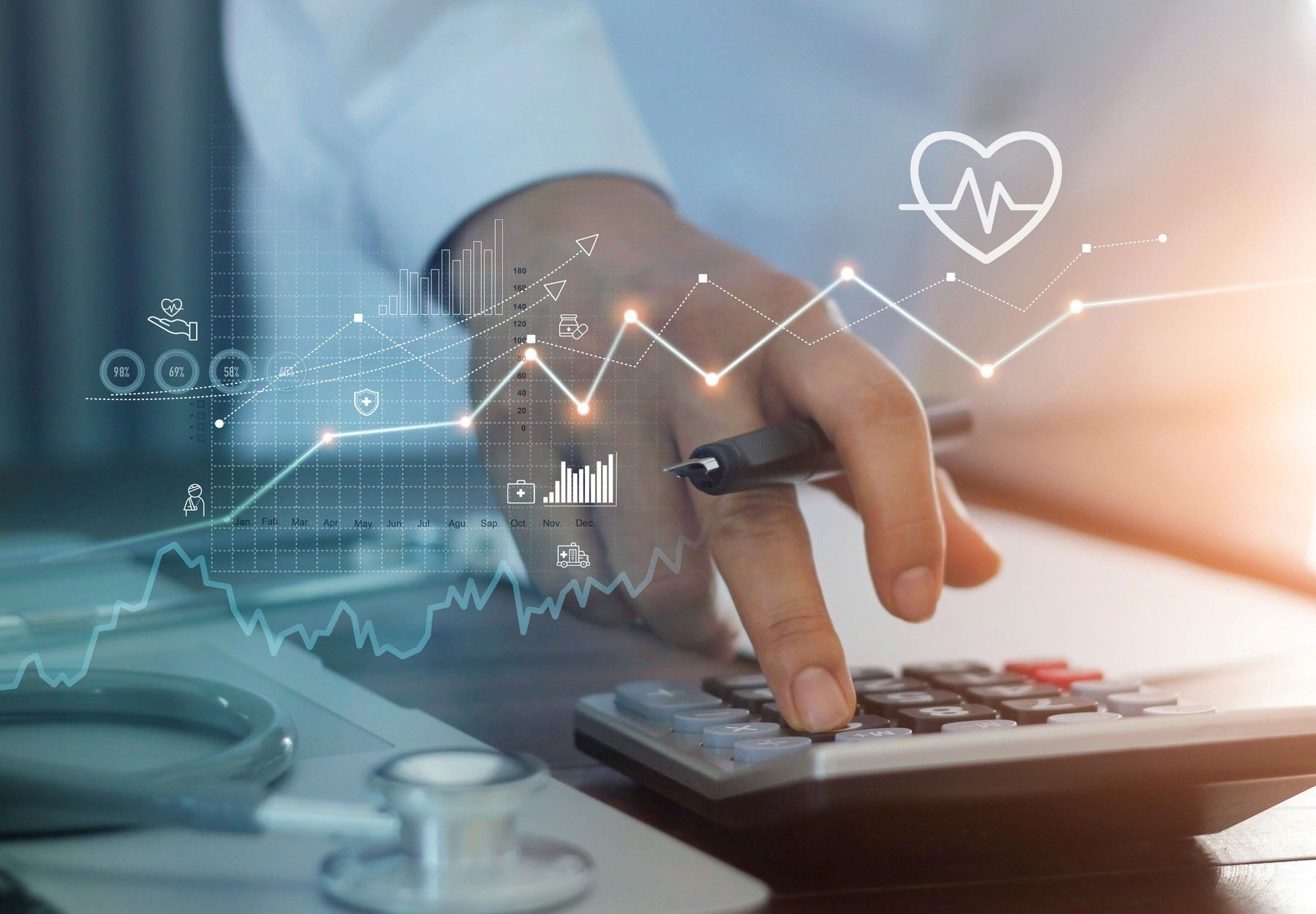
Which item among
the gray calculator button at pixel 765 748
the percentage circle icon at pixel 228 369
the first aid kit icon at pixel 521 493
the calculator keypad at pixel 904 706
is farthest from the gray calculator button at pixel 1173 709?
the percentage circle icon at pixel 228 369

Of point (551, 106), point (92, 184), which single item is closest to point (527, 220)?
point (551, 106)

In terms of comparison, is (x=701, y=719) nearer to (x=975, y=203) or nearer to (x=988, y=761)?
(x=988, y=761)

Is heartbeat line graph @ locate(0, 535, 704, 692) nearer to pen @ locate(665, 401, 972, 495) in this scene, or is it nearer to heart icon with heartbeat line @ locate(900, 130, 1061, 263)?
pen @ locate(665, 401, 972, 495)

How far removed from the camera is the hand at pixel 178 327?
41cm

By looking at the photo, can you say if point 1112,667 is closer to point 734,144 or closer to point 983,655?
point 983,655

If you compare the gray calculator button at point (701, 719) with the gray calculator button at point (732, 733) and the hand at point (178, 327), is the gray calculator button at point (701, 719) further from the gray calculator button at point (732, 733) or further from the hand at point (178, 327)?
the hand at point (178, 327)

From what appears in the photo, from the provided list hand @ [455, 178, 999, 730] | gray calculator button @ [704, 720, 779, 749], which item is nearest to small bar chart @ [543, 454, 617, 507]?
hand @ [455, 178, 999, 730]

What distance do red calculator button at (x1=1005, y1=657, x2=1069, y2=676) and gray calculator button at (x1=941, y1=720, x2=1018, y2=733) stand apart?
0.10 metres

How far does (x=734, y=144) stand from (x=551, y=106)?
76mm

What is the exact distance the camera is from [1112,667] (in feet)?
1.78

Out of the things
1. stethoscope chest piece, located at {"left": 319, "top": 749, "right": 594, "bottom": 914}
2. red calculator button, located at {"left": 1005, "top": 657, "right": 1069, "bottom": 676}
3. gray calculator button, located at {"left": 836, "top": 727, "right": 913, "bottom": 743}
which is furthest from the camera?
red calculator button, located at {"left": 1005, "top": 657, "right": 1069, "bottom": 676}

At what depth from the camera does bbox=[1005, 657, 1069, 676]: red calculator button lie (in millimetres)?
461

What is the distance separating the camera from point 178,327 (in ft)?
1.34

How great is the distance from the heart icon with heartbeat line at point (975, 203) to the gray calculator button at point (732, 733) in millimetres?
219
